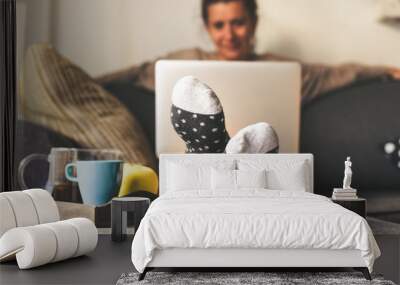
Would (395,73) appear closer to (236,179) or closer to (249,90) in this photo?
(249,90)

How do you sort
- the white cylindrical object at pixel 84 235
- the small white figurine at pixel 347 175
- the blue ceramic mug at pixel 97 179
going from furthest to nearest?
the blue ceramic mug at pixel 97 179, the small white figurine at pixel 347 175, the white cylindrical object at pixel 84 235

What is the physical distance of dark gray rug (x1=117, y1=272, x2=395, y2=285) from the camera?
4324 mm

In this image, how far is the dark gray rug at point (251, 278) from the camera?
14.2 ft

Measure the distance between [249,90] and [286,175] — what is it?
3.61 feet

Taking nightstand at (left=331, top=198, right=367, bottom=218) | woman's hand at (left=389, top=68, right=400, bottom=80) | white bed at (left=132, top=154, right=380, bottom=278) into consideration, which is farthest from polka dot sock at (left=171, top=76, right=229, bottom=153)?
white bed at (left=132, top=154, right=380, bottom=278)

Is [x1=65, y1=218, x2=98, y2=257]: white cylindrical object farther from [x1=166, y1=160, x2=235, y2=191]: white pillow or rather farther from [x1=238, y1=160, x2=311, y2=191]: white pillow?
[x1=238, y1=160, x2=311, y2=191]: white pillow

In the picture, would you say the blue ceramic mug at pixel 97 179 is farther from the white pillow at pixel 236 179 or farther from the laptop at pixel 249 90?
the white pillow at pixel 236 179

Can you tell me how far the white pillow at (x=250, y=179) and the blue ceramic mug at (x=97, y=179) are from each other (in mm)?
1292

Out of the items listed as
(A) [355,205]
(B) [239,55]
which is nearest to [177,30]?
(B) [239,55]

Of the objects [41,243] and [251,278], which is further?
[41,243]

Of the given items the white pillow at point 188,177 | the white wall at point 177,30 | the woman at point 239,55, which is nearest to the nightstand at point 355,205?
the white pillow at point 188,177

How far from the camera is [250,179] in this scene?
5836 mm

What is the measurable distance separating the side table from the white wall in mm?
1506

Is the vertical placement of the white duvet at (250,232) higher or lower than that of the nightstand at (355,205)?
higher
